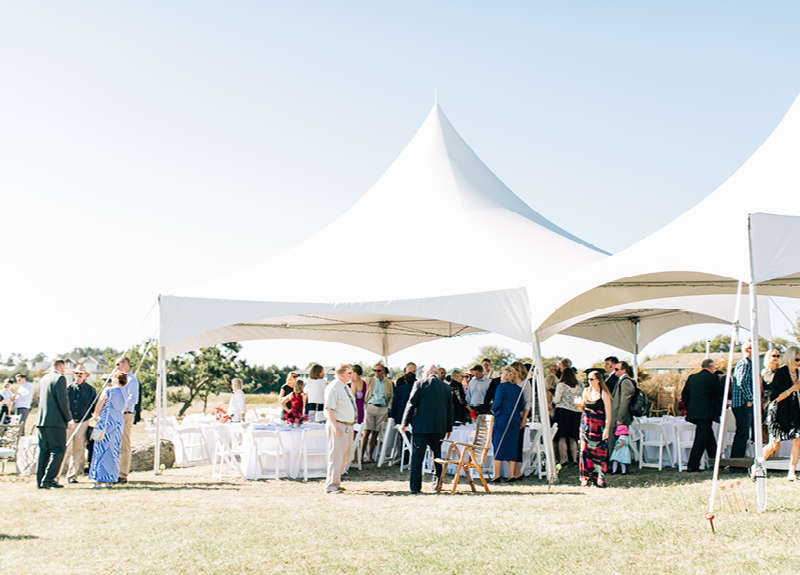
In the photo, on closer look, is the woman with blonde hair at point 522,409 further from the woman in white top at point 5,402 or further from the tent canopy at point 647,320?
the woman in white top at point 5,402

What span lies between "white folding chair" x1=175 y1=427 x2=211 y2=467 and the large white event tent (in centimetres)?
538

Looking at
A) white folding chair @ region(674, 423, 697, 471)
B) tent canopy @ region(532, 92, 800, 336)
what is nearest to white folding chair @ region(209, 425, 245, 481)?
tent canopy @ region(532, 92, 800, 336)

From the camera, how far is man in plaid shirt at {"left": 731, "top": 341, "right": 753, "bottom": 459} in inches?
275

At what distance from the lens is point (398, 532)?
4.81 m

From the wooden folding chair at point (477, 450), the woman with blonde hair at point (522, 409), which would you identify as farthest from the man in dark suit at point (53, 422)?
the woman with blonde hair at point (522, 409)

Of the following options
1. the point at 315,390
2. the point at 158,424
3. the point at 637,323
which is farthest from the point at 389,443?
the point at 637,323

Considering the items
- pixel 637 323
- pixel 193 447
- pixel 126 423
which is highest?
pixel 637 323

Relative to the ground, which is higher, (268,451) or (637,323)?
(637,323)

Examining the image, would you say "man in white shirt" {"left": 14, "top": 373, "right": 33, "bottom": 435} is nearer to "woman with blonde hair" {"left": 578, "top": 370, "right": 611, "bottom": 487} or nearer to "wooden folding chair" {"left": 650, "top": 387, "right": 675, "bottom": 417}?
"woman with blonde hair" {"left": 578, "top": 370, "right": 611, "bottom": 487}

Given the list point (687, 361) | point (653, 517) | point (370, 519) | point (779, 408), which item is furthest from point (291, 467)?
point (687, 361)

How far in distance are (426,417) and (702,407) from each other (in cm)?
343

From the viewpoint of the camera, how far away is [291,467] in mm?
8031

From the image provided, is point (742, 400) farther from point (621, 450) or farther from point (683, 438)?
point (621, 450)

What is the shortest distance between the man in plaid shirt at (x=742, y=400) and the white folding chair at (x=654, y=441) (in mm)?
786
